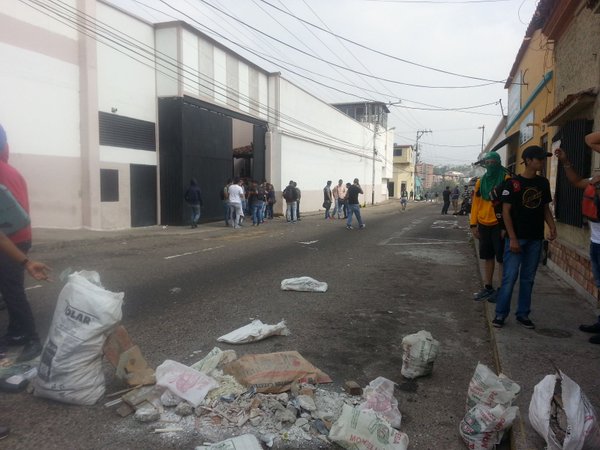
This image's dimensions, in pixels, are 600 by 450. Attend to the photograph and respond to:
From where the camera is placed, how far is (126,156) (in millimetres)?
16078

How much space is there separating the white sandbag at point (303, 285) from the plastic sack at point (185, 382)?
337cm

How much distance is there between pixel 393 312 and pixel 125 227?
12715 mm

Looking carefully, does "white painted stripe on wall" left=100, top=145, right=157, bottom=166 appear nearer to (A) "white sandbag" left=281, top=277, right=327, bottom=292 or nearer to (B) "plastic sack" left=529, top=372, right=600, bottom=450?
(A) "white sandbag" left=281, top=277, right=327, bottom=292

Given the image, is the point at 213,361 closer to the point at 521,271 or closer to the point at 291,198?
the point at 521,271

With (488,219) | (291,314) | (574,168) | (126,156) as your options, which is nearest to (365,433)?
(291,314)

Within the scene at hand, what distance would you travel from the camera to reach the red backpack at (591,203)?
165 inches

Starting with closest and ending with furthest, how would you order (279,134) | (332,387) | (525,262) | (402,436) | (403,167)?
(402,436) → (332,387) → (525,262) → (279,134) → (403,167)

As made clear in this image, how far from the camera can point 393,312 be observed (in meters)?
5.69

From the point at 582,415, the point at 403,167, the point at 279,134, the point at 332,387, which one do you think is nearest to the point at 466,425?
the point at 582,415

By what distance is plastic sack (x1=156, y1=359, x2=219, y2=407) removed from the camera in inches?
123

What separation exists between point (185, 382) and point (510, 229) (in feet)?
10.8

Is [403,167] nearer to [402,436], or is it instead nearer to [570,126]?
[570,126]

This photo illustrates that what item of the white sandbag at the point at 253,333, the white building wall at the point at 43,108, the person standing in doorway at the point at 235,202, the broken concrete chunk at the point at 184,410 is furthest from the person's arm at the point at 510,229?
the person standing in doorway at the point at 235,202

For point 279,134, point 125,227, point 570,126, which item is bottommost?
point 125,227
